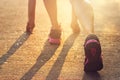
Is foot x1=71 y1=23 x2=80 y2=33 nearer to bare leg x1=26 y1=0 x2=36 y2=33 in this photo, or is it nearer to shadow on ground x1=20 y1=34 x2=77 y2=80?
shadow on ground x1=20 y1=34 x2=77 y2=80

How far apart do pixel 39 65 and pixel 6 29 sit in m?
1.29

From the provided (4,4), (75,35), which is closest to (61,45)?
(75,35)

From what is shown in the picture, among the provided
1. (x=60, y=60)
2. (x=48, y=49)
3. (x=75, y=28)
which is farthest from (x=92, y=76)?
(x=75, y=28)

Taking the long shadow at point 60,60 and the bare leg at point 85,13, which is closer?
the long shadow at point 60,60

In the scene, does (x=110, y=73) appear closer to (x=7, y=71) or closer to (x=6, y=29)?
(x=7, y=71)

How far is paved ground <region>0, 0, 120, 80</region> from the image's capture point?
411 cm

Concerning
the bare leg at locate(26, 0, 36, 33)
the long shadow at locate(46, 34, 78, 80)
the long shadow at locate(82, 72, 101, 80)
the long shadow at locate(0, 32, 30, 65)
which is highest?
the bare leg at locate(26, 0, 36, 33)

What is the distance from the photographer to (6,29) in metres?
5.41

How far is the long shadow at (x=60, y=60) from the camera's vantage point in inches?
161

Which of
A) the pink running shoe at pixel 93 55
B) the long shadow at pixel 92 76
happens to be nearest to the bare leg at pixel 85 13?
the pink running shoe at pixel 93 55

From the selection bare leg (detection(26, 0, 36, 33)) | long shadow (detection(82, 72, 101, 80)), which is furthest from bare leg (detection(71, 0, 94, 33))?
Answer: bare leg (detection(26, 0, 36, 33))

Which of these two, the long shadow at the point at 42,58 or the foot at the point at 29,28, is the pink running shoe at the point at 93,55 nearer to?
the long shadow at the point at 42,58

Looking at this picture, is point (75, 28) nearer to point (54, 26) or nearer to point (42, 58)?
point (54, 26)

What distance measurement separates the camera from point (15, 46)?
4844mm
